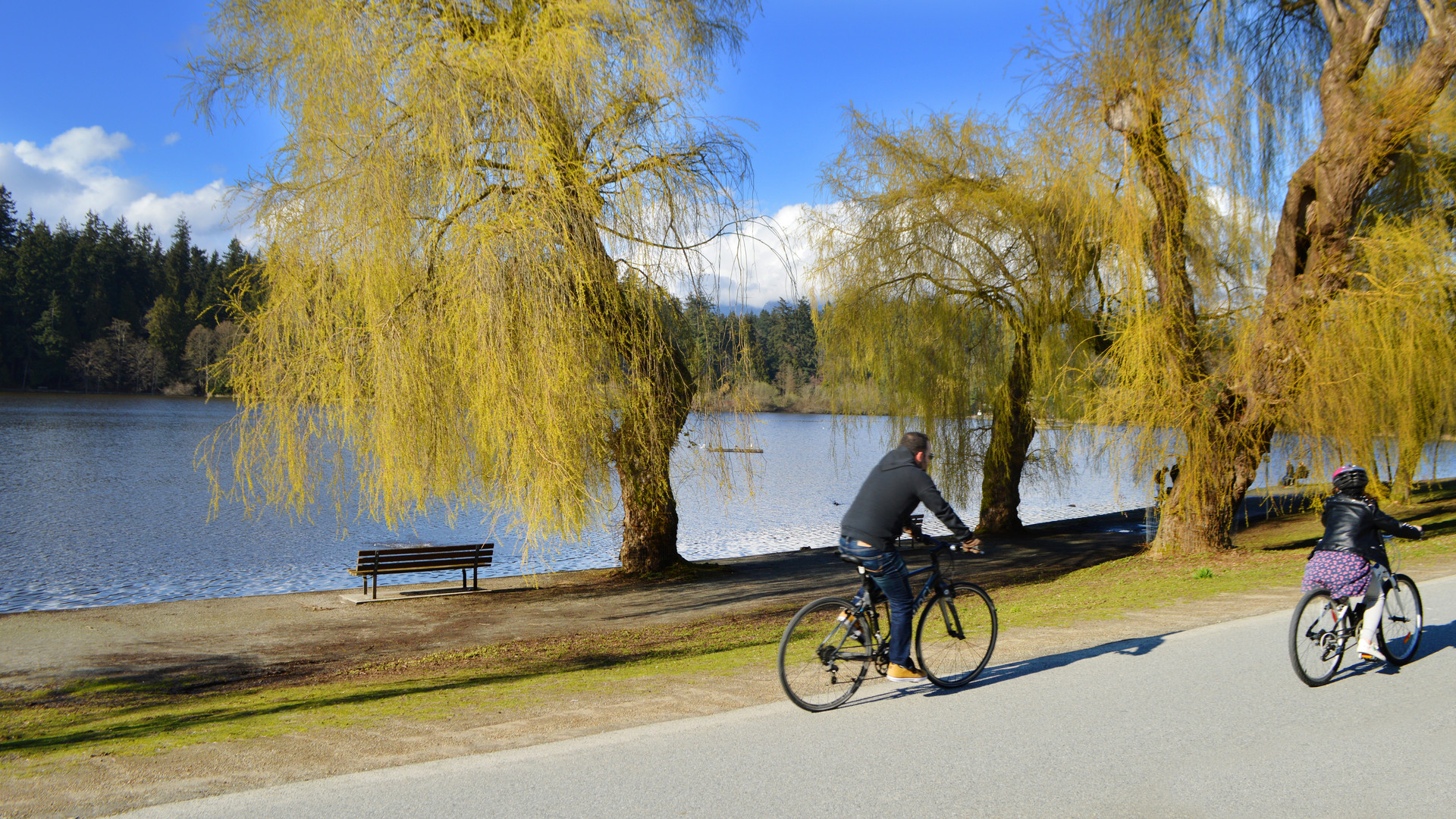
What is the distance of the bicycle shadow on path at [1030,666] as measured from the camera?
224 inches

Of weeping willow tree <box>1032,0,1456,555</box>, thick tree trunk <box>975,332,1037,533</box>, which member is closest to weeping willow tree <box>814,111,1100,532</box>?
thick tree trunk <box>975,332,1037,533</box>

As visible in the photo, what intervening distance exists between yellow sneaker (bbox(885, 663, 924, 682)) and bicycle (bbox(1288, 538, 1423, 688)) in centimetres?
233

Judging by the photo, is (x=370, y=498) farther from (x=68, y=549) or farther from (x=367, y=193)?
(x=68, y=549)

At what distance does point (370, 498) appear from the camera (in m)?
10.9

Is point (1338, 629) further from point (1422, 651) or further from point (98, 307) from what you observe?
point (98, 307)

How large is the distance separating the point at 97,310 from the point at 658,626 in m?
89.9

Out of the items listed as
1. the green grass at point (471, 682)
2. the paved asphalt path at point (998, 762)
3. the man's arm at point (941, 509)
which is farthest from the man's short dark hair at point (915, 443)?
the green grass at point (471, 682)

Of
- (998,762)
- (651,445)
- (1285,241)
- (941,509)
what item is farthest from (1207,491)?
(998,762)

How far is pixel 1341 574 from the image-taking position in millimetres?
6047

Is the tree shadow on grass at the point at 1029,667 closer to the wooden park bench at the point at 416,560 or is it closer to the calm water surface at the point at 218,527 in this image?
the calm water surface at the point at 218,527

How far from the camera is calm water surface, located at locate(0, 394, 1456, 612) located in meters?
15.2

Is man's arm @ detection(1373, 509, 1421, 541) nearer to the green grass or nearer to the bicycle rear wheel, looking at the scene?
the bicycle rear wheel

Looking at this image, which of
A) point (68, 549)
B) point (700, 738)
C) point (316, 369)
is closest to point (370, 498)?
point (316, 369)

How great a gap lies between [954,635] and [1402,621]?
3245 millimetres
